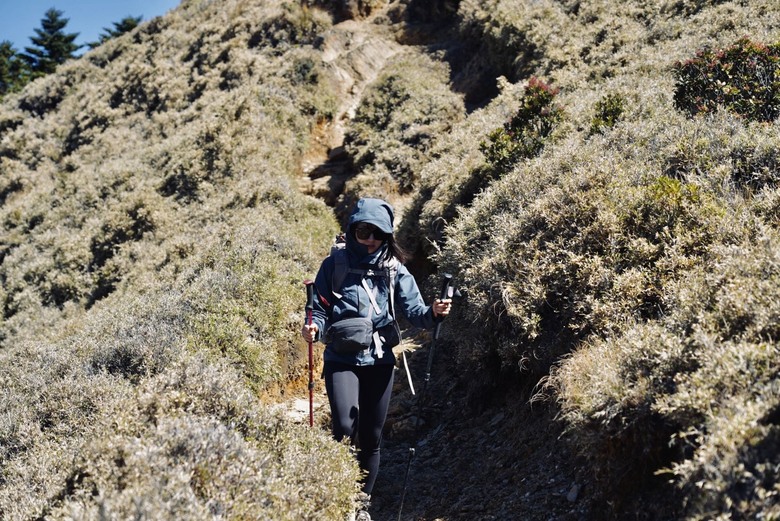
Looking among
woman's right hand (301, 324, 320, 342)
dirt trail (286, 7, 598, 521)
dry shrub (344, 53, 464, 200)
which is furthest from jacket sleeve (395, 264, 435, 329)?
dry shrub (344, 53, 464, 200)

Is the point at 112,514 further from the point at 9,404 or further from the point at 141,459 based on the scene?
the point at 9,404

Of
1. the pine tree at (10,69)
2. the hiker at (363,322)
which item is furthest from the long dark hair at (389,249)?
the pine tree at (10,69)

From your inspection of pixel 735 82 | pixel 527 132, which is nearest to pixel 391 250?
pixel 527 132

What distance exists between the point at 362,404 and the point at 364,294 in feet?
3.40

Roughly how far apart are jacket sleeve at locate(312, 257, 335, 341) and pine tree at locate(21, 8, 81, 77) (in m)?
56.5

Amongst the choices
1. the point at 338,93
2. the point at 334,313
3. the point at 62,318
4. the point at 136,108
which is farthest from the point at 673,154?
the point at 136,108

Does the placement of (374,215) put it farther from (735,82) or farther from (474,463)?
(735,82)

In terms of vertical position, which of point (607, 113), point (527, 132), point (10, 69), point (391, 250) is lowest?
point (391, 250)

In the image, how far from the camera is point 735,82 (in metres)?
8.62

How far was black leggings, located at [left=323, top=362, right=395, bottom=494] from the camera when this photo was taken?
5.15 metres

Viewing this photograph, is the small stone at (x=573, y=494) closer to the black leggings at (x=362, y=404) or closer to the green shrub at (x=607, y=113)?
the black leggings at (x=362, y=404)

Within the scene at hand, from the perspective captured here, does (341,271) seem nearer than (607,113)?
Yes

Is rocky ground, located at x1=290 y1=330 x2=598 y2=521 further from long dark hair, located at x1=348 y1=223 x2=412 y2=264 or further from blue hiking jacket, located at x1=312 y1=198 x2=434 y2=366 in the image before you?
long dark hair, located at x1=348 y1=223 x2=412 y2=264

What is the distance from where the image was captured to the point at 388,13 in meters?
25.7
